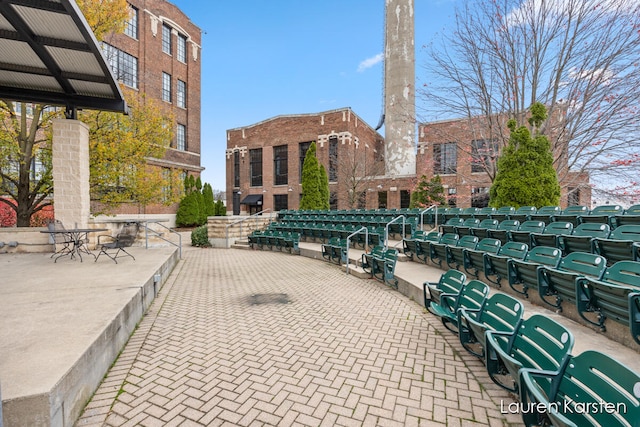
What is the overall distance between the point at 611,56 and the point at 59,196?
18.8 metres

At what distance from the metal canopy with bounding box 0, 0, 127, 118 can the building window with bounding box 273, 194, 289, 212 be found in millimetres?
25644

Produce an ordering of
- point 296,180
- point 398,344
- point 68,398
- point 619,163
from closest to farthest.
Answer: point 68,398 → point 398,344 → point 619,163 → point 296,180

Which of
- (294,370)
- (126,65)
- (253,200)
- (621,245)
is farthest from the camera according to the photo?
→ (253,200)

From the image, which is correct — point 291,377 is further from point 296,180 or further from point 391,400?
point 296,180

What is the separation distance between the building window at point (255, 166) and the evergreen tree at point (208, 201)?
7.16 m

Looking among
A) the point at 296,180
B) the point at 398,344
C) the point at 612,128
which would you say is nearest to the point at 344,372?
the point at 398,344

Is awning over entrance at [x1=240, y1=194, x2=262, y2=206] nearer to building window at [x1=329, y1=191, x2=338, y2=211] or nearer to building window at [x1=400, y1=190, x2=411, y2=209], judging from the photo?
building window at [x1=329, y1=191, x2=338, y2=211]

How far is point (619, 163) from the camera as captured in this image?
1138cm

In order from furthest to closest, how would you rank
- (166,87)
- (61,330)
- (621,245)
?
1. (166,87)
2. (621,245)
3. (61,330)

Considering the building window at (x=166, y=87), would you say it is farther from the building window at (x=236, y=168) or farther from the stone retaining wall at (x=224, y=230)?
the stone retaining wall at (x=224, y=230)

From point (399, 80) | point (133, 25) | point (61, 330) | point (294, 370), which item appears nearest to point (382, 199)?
point (399, 80)

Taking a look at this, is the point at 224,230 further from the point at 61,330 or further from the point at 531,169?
the point at 531,169

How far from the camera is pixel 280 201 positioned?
34625mm

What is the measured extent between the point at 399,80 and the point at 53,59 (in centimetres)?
2954
